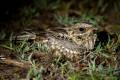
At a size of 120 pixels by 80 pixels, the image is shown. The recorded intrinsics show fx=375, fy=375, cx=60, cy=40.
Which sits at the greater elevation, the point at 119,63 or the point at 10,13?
the point at 10,13

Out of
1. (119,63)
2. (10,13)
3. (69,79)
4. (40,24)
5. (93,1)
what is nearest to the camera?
(69,79)

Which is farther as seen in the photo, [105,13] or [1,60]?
[105,13]

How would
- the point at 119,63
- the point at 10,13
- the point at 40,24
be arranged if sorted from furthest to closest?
the point at 10,13 < the point at 40,24 < the point at 119,63

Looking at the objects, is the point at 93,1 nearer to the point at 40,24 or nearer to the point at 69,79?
the point at 40,24

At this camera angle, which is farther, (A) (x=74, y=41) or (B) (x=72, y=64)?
(A) (x=74, y=41)

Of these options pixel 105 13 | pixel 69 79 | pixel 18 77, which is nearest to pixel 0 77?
pixel 18 77

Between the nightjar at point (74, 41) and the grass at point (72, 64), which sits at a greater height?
the nightjar at point (74, 41)

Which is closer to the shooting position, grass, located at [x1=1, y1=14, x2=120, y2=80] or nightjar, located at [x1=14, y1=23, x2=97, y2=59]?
grass, located at [x1=1, y1=14, x2=120, y2=80]

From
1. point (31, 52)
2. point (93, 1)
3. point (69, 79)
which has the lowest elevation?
point (69, 79)

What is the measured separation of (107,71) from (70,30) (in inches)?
18.5

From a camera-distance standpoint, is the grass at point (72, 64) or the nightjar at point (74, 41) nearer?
the grass at point (72, 64)

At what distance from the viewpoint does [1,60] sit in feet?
9.14

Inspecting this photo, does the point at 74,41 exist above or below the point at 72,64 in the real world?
above

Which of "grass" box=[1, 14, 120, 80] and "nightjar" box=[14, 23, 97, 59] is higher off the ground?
"nightjar" box=[14, 23, 97, 59]
